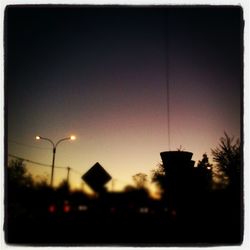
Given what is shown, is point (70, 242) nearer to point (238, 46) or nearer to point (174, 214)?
point (174, 214)

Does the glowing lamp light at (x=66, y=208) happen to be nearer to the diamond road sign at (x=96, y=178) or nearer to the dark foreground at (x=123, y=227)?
the dark foreground at (x=123, y=227)

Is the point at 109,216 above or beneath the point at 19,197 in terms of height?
beneath

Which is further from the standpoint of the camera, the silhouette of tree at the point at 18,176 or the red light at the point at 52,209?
the red light at the point at 52,209

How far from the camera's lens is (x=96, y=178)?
9.48 feet

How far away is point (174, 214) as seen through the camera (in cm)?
299

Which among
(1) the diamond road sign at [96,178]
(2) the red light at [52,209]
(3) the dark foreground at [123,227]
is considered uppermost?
(1) the diamond road sign at [96,178]

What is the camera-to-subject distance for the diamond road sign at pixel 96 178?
2.86m

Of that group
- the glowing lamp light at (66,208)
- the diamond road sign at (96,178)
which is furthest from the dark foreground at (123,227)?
the diamond road sign at (96,178)

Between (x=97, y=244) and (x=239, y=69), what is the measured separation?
1308 mm

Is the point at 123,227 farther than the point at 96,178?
No

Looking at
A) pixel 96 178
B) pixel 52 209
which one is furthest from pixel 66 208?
pixel 96 178

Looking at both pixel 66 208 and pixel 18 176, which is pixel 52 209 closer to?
pixel 66 208

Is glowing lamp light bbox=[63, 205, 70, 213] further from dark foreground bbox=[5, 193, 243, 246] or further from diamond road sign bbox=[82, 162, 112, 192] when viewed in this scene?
diamond road sign bbox=[82, 162, 112, 192]

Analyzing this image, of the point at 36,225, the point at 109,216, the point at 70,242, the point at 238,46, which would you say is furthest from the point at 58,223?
the point at 238,46
